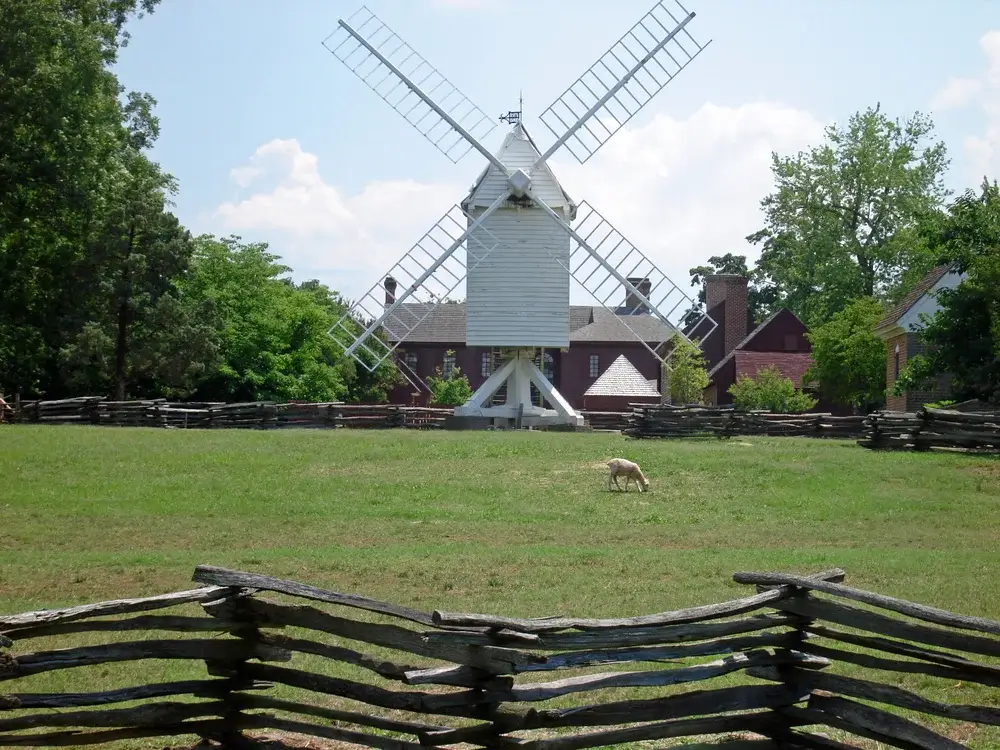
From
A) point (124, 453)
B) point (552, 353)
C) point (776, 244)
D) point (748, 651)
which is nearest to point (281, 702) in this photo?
point (748, 651)

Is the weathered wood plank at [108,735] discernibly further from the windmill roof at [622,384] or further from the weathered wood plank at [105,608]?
the windmill roof at [622,384]

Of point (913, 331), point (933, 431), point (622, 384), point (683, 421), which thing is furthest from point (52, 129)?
point (622, 384)

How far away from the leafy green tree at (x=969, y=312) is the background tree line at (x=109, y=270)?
27.1m

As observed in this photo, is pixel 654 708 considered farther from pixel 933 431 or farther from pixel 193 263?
pixel 193 263

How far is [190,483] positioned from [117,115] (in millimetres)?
21116

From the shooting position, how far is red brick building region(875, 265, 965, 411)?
48.6m

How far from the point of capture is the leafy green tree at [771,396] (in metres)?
64.0

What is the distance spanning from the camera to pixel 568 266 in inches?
1831

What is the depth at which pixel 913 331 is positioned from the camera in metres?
50.2

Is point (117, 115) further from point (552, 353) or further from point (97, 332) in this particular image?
point (552, 353)

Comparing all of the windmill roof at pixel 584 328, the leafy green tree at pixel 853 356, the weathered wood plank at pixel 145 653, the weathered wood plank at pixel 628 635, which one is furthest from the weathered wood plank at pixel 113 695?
the windmill roof at pixel 584 328

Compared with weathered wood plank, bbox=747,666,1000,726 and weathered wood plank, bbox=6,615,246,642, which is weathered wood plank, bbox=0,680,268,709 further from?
weathered wood plank, bbox=747,666,1000,726

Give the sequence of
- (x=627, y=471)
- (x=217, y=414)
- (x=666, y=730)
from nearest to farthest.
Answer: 1. (x=666, y=730)
2. (x=627, y=471)
3. (x=217, y=414)

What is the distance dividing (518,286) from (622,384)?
120ft
